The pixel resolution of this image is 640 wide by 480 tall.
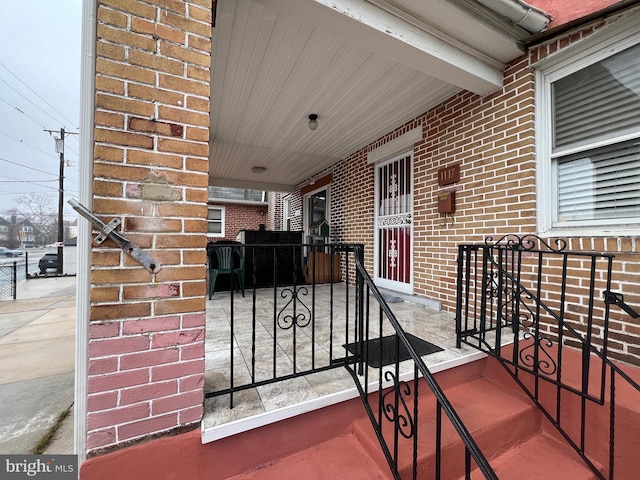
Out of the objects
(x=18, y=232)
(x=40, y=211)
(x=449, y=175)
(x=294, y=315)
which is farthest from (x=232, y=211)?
(x=294, y=315)

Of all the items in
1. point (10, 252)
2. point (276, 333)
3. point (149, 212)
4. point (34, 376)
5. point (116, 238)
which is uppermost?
point (149, 212)

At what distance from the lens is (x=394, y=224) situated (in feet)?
13.6

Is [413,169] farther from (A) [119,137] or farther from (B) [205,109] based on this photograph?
(A) [119,137]

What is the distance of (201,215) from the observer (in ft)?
4.12

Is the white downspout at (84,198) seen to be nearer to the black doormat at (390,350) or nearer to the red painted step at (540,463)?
the black doormat at (390,350)

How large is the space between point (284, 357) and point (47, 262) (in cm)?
1364

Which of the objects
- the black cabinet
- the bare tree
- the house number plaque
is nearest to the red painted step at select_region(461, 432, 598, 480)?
the house number plaque

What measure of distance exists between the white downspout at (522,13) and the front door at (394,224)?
1.79m

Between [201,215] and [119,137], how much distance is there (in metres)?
0.45

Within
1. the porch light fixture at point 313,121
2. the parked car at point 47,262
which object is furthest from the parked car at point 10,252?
the porch light fixture at point 313,121

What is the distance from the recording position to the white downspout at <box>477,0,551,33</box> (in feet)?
6.60

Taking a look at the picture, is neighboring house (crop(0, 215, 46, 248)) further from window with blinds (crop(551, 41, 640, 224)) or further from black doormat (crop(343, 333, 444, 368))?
window with blinds (crop(551, 41, 640, 224))

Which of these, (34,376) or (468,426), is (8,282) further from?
(468,426)

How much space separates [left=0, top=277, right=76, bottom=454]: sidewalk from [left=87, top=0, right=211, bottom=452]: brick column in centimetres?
87
